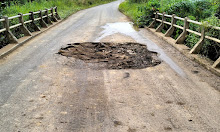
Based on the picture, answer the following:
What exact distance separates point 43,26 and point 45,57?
7112mm

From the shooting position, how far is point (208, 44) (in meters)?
7.06

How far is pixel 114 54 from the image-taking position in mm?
7480

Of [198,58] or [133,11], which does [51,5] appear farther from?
[198,58]

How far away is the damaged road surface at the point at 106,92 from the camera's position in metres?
A: 3.48

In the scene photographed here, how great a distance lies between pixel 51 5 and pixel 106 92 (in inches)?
820

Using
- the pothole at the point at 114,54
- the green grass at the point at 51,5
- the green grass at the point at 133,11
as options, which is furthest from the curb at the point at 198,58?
the green grass at the point at 51,5

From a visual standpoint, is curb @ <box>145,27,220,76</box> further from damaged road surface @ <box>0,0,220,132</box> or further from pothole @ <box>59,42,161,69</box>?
pothole @ <box>59,42,161,69</box>

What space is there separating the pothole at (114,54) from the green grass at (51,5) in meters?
6.29

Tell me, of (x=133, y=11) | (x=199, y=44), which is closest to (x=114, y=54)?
(x=199, y=44)

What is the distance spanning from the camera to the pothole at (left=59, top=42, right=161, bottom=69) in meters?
6.57

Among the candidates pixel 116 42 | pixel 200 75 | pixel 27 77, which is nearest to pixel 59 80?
pixel 27 77

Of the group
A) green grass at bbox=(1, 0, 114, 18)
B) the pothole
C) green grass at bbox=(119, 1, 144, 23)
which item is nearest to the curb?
the pothole

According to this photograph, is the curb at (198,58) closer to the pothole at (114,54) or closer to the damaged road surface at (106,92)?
the damaged road surface at (106,92)

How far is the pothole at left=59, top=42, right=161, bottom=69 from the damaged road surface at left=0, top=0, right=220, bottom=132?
0.09 ft
